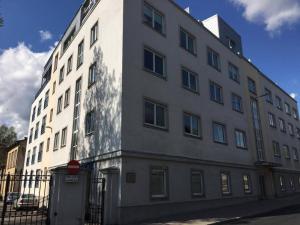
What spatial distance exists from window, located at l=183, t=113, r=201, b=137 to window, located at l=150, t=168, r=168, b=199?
375 centimetres

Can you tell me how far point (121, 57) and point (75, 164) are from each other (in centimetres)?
667

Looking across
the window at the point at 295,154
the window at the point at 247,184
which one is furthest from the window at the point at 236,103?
the window at the point at 295,154

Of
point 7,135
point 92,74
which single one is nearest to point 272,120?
point 92,74

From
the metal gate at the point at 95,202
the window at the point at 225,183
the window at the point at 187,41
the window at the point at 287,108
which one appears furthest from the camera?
the window at the point at 287,108

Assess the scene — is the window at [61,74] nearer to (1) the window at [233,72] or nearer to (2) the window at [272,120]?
(1) the window at [233,72]

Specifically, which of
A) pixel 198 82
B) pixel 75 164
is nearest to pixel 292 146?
pixel 198 82

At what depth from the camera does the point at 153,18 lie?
18922 mm

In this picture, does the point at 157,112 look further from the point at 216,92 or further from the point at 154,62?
the point at 216,92

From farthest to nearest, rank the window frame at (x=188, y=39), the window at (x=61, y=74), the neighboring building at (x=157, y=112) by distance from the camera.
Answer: the window at (x=61, y=74) → the window frame at (x=188, y=39) → the neighboring building at (x=157, y=112)

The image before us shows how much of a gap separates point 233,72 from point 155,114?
554 inches

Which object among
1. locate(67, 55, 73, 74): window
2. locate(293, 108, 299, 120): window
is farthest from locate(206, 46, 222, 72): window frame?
locate(293, 108, 299, 120): window

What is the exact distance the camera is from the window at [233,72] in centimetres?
2714

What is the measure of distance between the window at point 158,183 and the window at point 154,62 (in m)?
6.07

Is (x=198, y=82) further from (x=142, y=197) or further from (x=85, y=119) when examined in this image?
(x=142, y=197)
